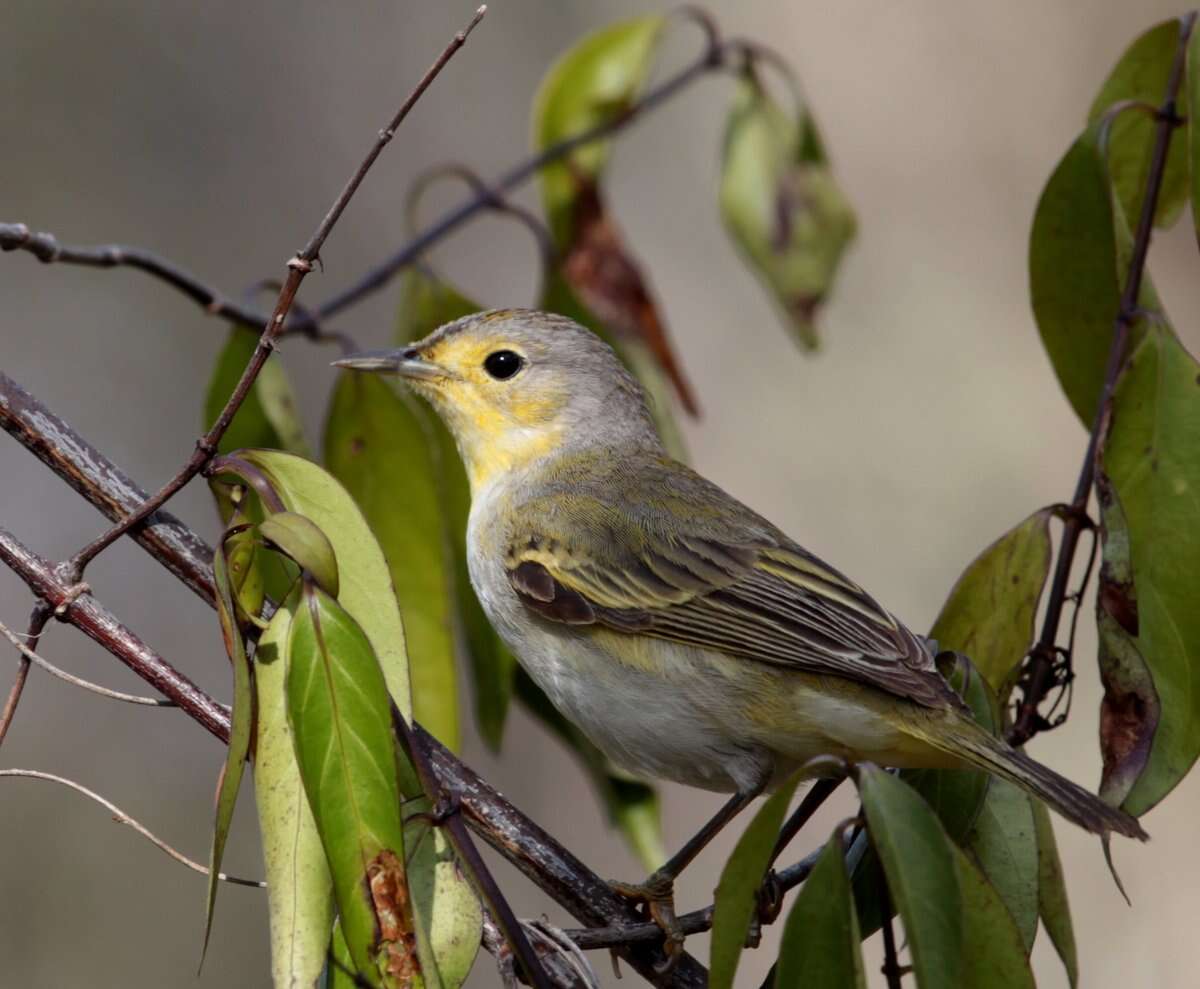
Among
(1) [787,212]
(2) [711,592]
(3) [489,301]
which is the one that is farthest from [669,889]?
(3) [489,301]

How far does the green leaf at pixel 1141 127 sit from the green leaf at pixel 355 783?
7.74 ft

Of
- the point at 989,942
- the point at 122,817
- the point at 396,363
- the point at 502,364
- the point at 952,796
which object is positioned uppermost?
the point at 502,364

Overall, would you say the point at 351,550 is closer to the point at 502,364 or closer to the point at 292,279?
the point at 292,279

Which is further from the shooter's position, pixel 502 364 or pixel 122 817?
pixel 502 364

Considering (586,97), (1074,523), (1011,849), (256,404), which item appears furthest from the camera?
(586,97)

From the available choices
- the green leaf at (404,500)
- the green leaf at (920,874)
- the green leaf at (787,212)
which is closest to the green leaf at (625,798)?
the green leaf at (404,500)

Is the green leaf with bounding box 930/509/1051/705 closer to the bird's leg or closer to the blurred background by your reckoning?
the bird's leg

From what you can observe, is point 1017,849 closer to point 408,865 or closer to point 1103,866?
point 408,865

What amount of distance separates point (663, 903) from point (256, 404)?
5.15 ft

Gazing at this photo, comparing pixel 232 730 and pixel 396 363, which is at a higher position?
pixel 396 363

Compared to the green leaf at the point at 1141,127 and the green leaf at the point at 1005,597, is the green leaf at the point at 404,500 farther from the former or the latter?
the green leaf at the point at 1141,127

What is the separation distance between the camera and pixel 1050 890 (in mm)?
2588

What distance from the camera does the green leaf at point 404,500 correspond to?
11.1 feet

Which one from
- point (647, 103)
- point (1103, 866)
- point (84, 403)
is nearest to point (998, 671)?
point (647, 103)
